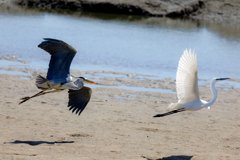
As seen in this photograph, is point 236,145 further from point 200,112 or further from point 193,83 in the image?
point 200,112

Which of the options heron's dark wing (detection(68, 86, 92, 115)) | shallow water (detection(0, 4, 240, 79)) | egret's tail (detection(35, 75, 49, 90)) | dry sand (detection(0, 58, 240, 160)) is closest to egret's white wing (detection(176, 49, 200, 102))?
dry sand (detection(0, 58, 240, 160))

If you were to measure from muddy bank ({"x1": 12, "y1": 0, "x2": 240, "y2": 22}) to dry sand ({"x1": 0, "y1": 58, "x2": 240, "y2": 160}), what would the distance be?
61.4 ft

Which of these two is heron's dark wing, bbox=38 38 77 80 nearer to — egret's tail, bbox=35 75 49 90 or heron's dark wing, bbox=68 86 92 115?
egret's tail, bbox=35 75 49 90

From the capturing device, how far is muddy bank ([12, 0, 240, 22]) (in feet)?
89.8

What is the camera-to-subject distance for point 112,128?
670 centimetres

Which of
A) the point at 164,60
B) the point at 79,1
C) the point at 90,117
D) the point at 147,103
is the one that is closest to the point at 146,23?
the point at 79,1

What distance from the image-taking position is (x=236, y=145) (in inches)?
252

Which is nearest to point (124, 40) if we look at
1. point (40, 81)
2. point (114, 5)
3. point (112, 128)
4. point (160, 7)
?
point (114, 5)

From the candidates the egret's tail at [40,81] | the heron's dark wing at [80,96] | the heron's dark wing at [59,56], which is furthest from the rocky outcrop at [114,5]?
the egret's tail at [40,81]

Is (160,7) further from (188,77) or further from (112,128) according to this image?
(188,77)

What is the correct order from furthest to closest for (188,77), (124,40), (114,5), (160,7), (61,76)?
(160,7)
(114,5)
(124,40)
(61,76)
(188,77)

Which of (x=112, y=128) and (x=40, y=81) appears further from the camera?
(x=112, y=128)

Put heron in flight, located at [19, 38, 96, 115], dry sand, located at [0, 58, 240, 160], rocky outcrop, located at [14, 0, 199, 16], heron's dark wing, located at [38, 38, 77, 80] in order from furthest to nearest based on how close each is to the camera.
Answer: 1. rocky outcrop, located at [14, 0, 199, 16]
2. heron in flight, located at [19, 38, 96, 115]
3. heron's dark wing, located at [38, 38, 77, 80]
4. dry sand, located at [0, 58, 240, 160]

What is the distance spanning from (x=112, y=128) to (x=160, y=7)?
911 inches
